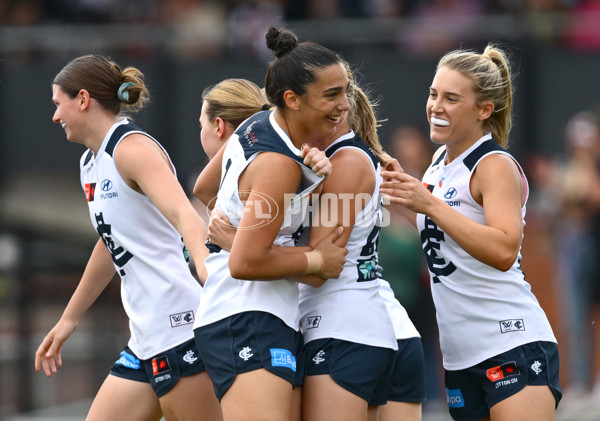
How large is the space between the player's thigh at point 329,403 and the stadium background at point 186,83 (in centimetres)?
470

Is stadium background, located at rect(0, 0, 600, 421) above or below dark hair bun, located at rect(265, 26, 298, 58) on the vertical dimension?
below

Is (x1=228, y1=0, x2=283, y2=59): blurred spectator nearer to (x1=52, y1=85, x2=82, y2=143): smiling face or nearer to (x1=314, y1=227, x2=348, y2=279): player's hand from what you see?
(x1=52, y1=85, x2=82, y2=143): smiling face

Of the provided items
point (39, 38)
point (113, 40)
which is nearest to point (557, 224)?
point (113, 40)

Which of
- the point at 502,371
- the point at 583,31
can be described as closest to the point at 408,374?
the point at 502,371

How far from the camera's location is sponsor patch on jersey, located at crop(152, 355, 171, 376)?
4312 mm

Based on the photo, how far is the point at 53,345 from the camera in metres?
4.77

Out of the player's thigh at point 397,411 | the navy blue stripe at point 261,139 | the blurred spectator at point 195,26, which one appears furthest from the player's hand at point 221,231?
the blurred spectator at point 195,26

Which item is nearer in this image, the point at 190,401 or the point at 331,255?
the point at 331,255

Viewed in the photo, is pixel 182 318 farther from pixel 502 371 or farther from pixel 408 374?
pixel 502 371

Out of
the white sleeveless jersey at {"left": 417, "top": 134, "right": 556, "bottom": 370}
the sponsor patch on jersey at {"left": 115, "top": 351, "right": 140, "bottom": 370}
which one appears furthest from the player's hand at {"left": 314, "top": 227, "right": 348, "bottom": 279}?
the sponsor patch on jersey at {"left": 115, "top": 351, "right": 140, "bottom": 370}

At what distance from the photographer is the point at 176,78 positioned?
1005cm

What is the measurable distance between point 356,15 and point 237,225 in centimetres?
687

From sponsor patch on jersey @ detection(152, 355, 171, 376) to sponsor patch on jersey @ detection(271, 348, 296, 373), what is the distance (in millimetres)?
820

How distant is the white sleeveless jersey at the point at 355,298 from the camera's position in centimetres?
383
